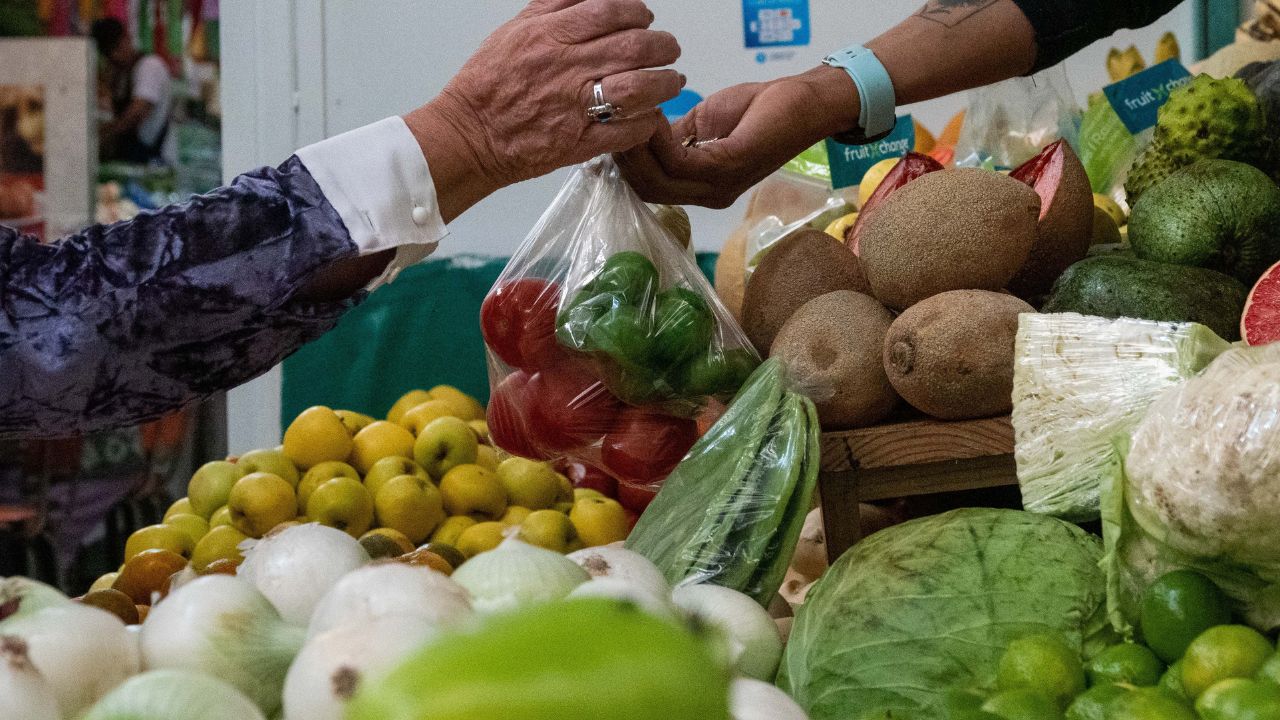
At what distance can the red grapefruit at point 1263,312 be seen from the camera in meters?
1.37

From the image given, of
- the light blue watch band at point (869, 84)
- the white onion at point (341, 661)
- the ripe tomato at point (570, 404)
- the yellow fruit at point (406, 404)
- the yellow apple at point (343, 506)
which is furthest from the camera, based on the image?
the yellow fruit at point (406, 404)

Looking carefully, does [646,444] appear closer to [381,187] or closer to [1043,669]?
[381,187]

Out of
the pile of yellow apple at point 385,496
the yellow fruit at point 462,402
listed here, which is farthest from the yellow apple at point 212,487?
the yellow fruit at point 462,402

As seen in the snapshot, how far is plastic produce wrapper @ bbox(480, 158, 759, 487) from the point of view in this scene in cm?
156

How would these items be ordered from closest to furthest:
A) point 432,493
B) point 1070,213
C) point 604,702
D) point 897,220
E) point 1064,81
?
point 604,702 < point 897,220 < point 1070,213 < point 432,493 < point 1064,81

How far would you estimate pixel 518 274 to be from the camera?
171cm

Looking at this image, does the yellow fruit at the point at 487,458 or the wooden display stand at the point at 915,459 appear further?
the yellow fruit at the point at 487,458

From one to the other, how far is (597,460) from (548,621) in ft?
4.40

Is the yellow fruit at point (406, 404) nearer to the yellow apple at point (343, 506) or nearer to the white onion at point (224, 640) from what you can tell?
the yellow apple at point (343, 506)

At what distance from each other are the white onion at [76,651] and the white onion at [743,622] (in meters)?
0.47

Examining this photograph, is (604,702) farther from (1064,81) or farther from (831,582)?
(1064,81)

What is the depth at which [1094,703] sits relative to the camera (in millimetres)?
949

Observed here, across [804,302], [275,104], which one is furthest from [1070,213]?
[275,104]

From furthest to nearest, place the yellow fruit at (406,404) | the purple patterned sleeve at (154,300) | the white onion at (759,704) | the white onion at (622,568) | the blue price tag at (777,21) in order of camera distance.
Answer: the blue price tag at (777,21) → the yellow fruit at (406,404) → the purple patterned sleeve at (154,300) → the white onion at (622,568) → the white onion at (759,704)
